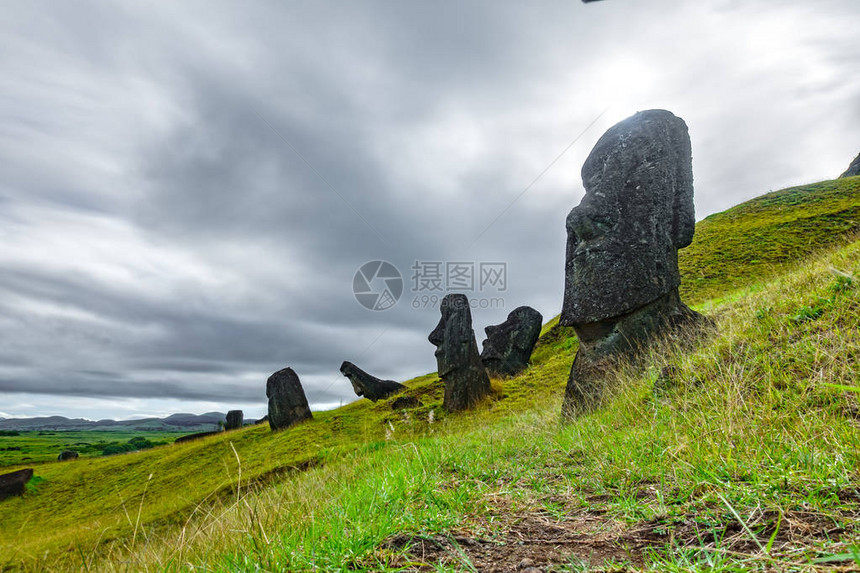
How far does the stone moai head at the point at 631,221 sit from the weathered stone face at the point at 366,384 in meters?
15.8

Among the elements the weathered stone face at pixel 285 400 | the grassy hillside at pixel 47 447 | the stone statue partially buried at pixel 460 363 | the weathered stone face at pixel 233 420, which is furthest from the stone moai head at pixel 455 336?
the grassy hillside at pixel 47 447

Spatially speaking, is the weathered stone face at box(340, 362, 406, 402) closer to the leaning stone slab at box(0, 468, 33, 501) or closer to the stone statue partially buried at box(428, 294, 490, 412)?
the stone statue partially buried at box(428, 294, 490, 412)

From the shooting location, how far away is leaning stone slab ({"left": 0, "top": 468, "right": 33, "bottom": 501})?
22.1m

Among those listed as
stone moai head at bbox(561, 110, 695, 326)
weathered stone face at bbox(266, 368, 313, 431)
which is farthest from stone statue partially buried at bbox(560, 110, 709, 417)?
weathered stone face at bbox(266, 368, 313, 431)

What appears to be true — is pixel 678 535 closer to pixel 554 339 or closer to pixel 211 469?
pixel 211 469

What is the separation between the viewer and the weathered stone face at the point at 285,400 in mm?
21234

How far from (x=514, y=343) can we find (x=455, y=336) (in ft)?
22.6

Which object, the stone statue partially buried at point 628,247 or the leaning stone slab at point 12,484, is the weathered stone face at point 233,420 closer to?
the leaning stone slab at point 12,484

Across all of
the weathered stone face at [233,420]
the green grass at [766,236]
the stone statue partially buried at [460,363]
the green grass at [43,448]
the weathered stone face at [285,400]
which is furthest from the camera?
the green grass at [43,448]

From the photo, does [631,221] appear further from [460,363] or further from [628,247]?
[460,363]

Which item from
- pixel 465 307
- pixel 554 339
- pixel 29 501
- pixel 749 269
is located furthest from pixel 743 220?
pixel 29 501

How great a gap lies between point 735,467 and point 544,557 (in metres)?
1.44

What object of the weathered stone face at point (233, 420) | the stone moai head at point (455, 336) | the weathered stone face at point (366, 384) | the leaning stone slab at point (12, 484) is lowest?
A: the leaning stone slab at point (12, 484)

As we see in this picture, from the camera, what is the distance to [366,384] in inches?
910
